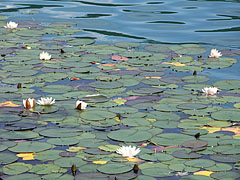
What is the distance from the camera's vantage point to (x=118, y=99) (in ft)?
17.1

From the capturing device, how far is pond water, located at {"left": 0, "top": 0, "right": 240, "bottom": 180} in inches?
151

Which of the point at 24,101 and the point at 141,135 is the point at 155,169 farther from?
the point at 24,101

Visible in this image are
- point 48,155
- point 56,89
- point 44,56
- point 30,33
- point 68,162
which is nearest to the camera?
point 68,162

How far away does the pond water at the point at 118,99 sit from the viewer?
3.83 m

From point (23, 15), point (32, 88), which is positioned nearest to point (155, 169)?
point (32, 88)

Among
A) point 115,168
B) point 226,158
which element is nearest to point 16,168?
point 115,168

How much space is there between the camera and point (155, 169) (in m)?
3.71

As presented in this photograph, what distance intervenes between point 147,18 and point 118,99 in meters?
5.07

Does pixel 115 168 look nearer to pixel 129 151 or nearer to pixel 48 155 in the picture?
pixel 129 151

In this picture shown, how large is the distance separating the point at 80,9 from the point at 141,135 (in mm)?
6648

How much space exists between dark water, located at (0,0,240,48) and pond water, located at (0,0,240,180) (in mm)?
49

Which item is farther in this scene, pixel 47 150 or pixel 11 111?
pixel 11 111

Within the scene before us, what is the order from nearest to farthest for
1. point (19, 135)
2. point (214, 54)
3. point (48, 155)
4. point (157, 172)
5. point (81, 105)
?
point (157, 172) → point (48, 155) → point (19, 135) → point (81, 105) → point (214, 54)

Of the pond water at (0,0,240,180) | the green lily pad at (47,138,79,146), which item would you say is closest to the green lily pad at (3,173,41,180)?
the pond water at (0,0,240,180)
